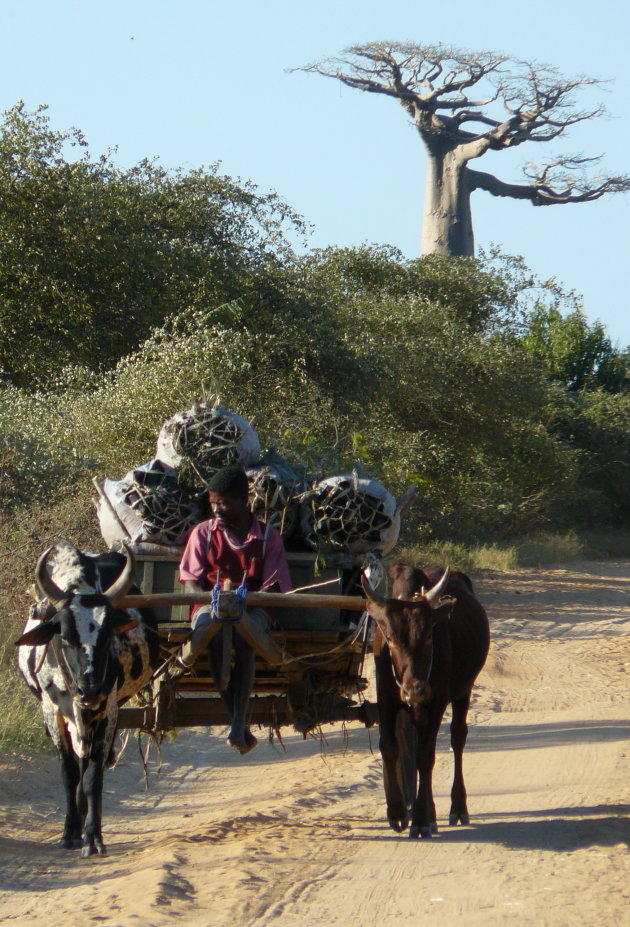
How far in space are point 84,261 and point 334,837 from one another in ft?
40.2

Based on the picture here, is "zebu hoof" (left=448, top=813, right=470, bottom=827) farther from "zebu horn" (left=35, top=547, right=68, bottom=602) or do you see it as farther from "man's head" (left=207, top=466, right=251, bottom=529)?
"zebu horn" (left=35, top=547, right=68, bottom=602)

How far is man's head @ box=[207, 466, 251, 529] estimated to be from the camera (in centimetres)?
649

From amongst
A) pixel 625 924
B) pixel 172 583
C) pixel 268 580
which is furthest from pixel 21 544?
pixel 625 924

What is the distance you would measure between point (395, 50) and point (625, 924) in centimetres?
3901

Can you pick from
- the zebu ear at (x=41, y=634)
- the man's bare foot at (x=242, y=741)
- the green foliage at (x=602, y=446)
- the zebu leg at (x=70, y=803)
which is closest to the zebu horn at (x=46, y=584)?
the zebu ear at (x=41, y=634)

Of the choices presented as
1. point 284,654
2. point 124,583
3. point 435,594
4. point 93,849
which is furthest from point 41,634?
point 435,594

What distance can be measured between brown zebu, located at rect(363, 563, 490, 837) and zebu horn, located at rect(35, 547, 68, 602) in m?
1.67

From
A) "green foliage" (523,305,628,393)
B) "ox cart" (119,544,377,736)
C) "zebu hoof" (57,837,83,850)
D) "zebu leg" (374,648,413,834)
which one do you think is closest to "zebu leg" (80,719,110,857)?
"zebu hoof" (57,837,83,850)

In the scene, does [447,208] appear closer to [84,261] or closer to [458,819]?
[84,261]

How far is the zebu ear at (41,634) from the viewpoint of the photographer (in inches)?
235

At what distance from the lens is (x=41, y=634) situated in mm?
6016

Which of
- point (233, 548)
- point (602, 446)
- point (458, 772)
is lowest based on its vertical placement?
point (458, 772)

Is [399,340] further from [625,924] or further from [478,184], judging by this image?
[478,184]

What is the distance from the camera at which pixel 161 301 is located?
1720 centimetres
